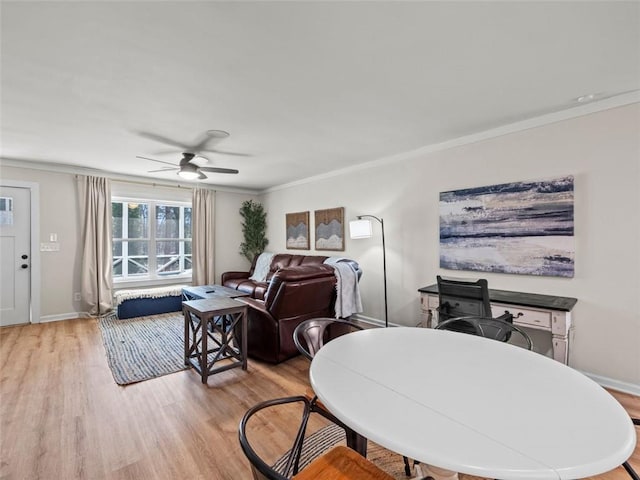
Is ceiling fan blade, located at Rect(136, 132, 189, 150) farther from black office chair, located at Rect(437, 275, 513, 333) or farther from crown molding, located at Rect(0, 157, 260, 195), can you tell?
black office chair, located at Rect(437, 275, 513, 333)

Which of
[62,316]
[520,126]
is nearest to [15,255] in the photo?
[62,316]

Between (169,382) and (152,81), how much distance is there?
252 cm

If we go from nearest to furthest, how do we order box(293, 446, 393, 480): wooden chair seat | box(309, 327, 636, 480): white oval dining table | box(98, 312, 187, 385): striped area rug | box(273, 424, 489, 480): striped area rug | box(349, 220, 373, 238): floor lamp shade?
box(309, 327, 636, 480): white oval dining table, box(293, 446, 393, 480): wooden chair seat, box(273, 424, 489, 480): striped area rug, box(98, 312, 187, 385): striped area rug, box(349, 220, 373, 238): floor lamp shade

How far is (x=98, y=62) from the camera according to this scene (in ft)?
6.37

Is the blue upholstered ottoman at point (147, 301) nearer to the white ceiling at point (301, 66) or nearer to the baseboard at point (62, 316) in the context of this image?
the baseboard at point (62, 316)

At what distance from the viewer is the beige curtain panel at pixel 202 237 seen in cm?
589

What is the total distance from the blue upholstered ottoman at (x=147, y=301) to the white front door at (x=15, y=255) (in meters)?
1.17

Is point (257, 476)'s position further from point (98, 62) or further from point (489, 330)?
point (98, 62)

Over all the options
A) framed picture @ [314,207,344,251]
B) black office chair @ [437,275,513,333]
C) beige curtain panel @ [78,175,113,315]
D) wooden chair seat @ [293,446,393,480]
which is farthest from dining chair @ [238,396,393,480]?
beige curtain panel @ [78,175,113,315]

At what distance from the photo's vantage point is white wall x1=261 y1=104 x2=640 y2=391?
242 cm

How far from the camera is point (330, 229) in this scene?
16.6ft

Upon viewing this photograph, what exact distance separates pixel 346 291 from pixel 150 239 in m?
4.13

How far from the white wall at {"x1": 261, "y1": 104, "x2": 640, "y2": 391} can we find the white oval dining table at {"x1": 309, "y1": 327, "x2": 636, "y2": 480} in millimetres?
1881

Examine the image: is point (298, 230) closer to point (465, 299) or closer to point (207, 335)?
point (207, 335)
